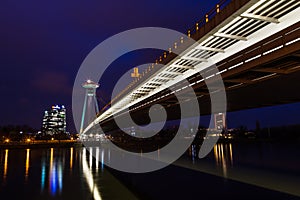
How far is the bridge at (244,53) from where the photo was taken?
1034 centimetres

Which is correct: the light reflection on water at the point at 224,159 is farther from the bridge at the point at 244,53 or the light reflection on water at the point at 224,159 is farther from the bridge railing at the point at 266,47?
the bridge railing at the point at 266,47

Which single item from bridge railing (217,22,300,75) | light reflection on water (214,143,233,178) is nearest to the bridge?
bridge railing (217,22,300,75)

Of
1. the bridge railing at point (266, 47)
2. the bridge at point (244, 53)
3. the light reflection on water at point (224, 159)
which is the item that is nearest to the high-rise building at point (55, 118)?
the light reflection on water at point (224, 159)

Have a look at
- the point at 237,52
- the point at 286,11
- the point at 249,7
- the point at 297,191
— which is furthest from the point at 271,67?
the point at 297,191

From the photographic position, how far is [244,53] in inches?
510

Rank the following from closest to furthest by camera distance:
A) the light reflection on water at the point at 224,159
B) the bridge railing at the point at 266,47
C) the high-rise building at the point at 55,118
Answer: the bridge railing at the point at 266,47 → the light reflection on water at the point at 224,159 → the high-rise building at the point at 55,118

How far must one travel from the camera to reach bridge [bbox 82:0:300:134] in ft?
33.9

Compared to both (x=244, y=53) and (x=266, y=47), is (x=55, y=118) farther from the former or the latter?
(x=266, y=47)

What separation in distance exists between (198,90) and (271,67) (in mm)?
7204

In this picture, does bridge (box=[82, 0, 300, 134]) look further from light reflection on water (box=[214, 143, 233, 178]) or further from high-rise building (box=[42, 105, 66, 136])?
high-rise building (box=[42, 105, 66, 136])

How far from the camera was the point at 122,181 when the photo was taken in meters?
14.3

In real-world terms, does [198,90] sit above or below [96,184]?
above

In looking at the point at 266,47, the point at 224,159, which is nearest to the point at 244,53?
the point at 266,47

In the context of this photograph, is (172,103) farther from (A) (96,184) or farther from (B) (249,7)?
(B) (249,7)
